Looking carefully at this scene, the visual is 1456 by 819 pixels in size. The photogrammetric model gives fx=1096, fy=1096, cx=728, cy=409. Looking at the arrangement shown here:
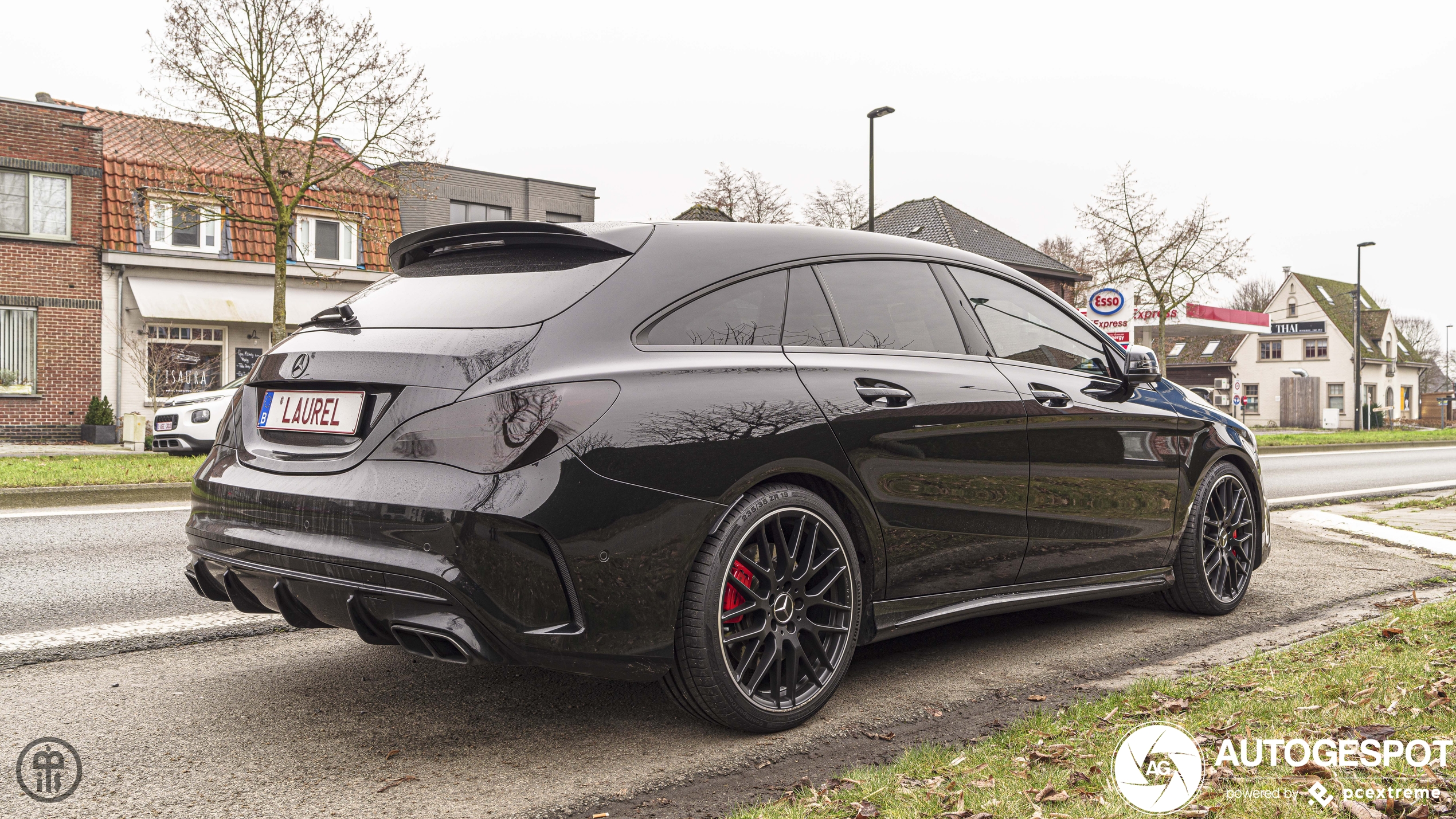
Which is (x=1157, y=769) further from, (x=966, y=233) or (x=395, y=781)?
(x=966, y=233)

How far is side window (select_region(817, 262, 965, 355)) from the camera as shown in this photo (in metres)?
3.85

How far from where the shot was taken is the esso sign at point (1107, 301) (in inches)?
716

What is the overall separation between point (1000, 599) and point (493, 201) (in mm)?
31451

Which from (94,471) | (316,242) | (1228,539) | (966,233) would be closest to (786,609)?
(1228,539)

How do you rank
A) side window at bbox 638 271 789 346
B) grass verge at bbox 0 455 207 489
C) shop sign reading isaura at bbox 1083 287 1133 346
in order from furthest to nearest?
shop sign reading isaura at bbox 1083 287 1133 346 < grass verge at bbox 0 455 207 489 < side window at bbox 638 271 789 346

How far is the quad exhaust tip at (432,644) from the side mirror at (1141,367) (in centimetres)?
325

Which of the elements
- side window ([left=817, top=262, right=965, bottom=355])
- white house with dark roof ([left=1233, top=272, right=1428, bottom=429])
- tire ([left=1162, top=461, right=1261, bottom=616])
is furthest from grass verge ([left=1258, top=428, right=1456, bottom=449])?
side window ([left=817, top=262, right=965, bottom=355])

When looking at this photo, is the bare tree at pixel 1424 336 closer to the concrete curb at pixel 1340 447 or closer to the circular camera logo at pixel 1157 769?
the concrete curb at pixel 1340 447

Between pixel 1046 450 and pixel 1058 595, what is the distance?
59 cm

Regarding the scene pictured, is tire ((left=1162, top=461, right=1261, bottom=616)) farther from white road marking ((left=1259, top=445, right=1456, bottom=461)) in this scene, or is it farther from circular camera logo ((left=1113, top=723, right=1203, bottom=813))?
white road marking ((left=1259, top=445, right=1456, bottom=461))

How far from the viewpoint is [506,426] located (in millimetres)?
2871

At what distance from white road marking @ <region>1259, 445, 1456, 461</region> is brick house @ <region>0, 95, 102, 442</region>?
2424 centimetres

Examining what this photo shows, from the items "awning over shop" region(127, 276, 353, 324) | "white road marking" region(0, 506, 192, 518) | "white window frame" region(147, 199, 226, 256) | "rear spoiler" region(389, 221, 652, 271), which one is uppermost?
"white window frame" region(147, 199, 226, 256)

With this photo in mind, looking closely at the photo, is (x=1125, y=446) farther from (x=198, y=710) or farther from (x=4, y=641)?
(x=4, y=641)
